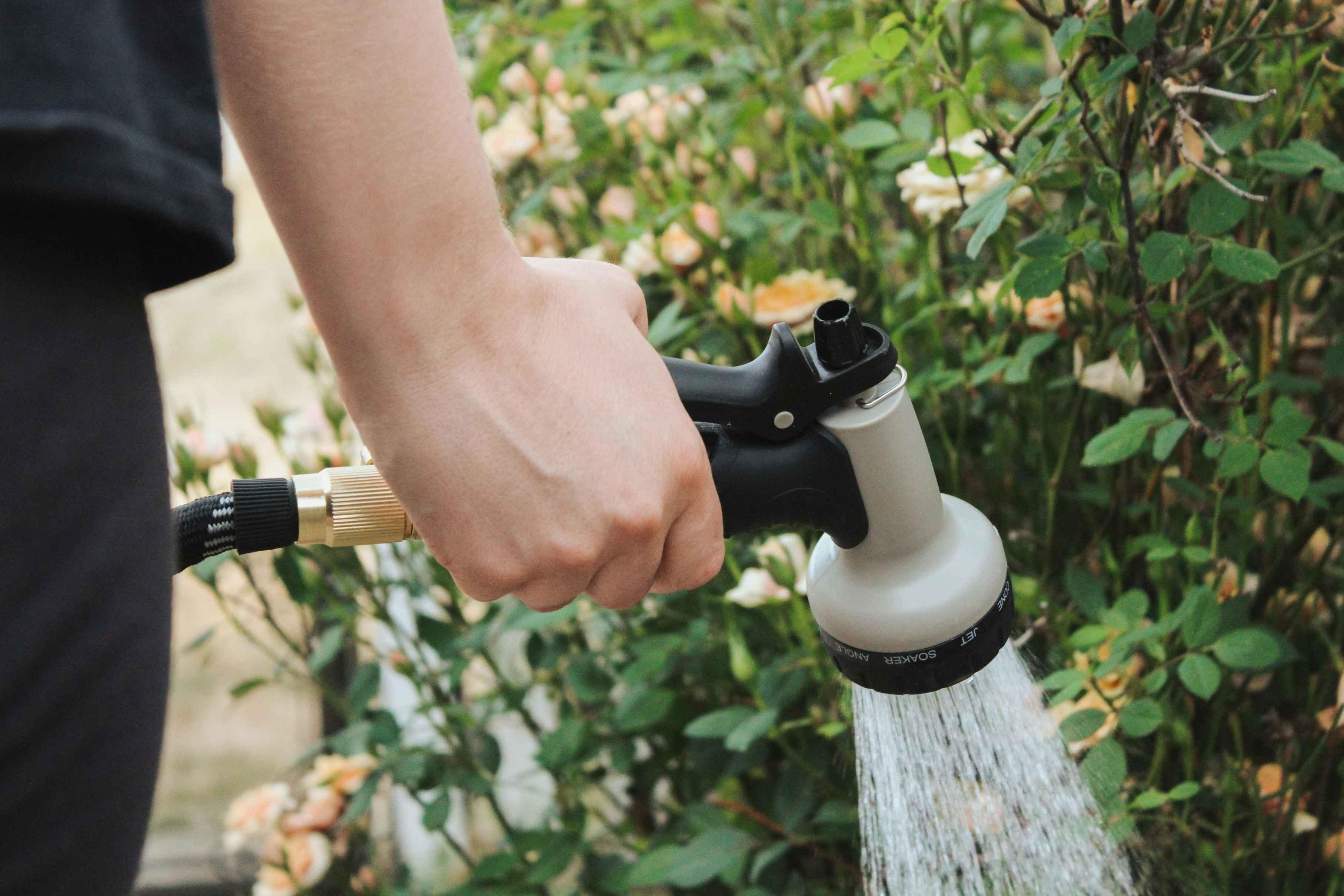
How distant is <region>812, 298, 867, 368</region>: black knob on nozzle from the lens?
2.46 feet

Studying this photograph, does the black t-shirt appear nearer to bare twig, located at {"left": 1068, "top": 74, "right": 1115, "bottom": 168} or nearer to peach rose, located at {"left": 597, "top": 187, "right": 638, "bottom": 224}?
bare twig, located at {"left": 1068, "top": 74, "right": 1115, "bottom": 168}

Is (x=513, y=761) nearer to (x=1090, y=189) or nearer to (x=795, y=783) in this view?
(x=795, y=783)

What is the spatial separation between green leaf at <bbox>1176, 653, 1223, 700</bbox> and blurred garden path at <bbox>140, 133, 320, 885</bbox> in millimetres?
1170

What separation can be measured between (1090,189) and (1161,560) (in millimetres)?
388

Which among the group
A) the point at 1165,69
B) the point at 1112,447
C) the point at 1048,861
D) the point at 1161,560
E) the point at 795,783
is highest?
the point at 1165,69

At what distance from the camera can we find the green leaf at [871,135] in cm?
117

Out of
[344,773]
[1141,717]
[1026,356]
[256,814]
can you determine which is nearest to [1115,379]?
[1026,356]

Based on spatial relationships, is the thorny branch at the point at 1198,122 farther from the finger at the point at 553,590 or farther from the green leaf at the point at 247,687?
the green leaf at the point at 247,687

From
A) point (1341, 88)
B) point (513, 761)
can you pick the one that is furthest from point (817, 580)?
point (513, 761)

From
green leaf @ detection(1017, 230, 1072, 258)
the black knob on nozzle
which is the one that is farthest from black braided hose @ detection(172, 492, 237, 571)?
green leaf @ detection(1017, 230, 1072, 258)

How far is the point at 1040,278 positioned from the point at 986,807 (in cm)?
45

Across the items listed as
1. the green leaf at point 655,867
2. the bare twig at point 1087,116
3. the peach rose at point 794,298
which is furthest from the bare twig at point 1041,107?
the green leaf at point 655,867

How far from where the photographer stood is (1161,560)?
1.17m

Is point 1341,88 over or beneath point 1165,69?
beneath
